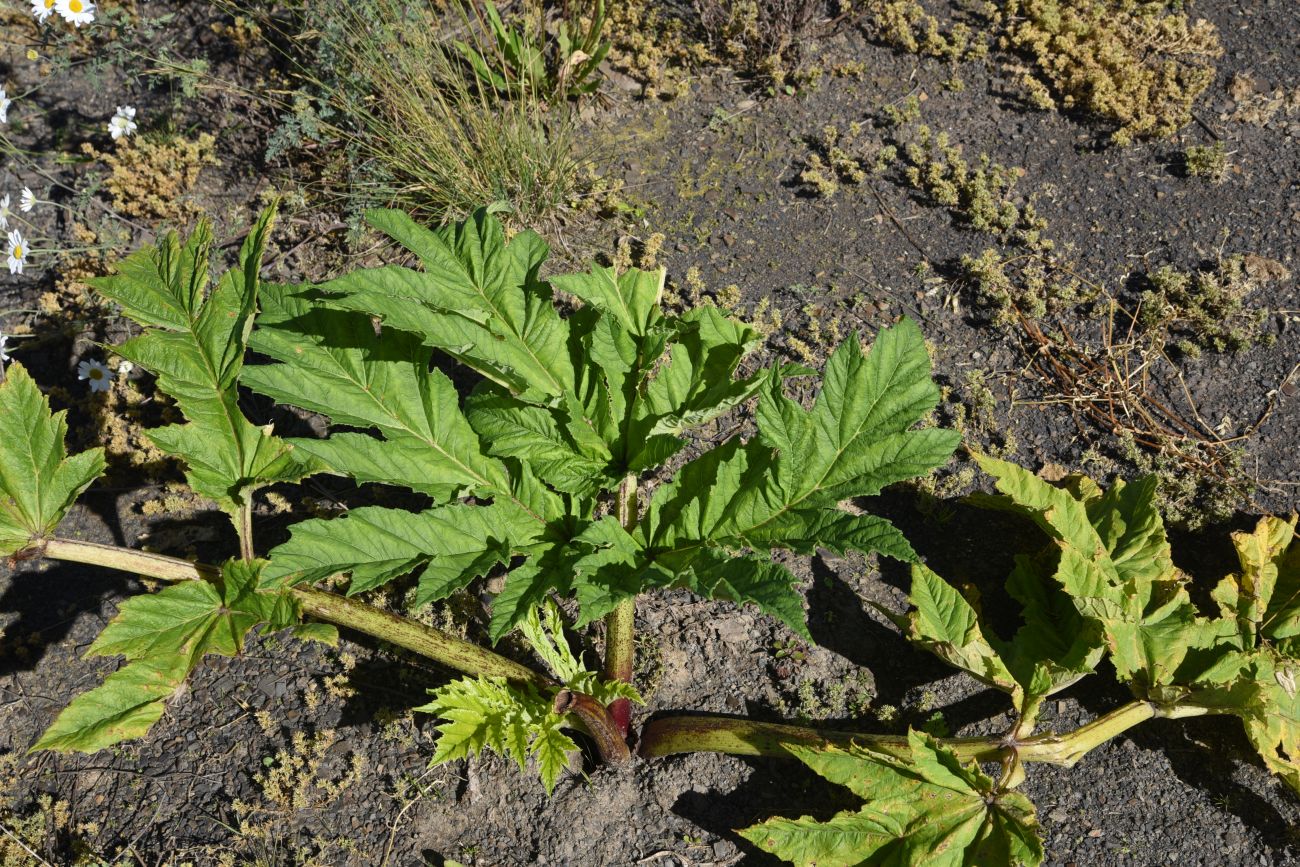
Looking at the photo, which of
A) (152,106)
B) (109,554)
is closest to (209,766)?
(109,554)

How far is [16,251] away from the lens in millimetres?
3699

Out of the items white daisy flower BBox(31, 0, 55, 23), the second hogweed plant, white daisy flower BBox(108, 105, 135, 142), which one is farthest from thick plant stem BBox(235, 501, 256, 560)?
white daisy flower BBox(31, 0, 55, 23)

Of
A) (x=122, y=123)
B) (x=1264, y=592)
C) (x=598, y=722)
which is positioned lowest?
(x=1264, y=592)

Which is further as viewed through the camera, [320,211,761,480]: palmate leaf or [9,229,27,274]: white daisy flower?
[9,229,27,274]: white daisy flower

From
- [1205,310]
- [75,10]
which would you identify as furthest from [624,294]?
[75,10]

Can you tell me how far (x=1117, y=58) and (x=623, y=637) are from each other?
3.26 m

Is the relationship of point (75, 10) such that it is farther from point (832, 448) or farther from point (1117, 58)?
point (1117, 58)

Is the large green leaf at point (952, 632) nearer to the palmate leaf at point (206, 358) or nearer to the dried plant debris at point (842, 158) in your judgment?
the palmate leaf at point (206, 358)

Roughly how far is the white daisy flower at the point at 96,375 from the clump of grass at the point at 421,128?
1.19m

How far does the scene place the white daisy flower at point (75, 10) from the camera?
155 inches

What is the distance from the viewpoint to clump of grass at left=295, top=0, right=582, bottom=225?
12.7ft

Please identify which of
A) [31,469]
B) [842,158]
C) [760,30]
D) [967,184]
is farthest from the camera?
[760,30]

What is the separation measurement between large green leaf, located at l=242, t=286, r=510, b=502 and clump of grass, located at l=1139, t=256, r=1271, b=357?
2.59 metres

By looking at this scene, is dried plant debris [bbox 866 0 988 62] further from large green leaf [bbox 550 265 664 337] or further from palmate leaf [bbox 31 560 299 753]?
palmate leaf [bbox 31 560 299 753]
